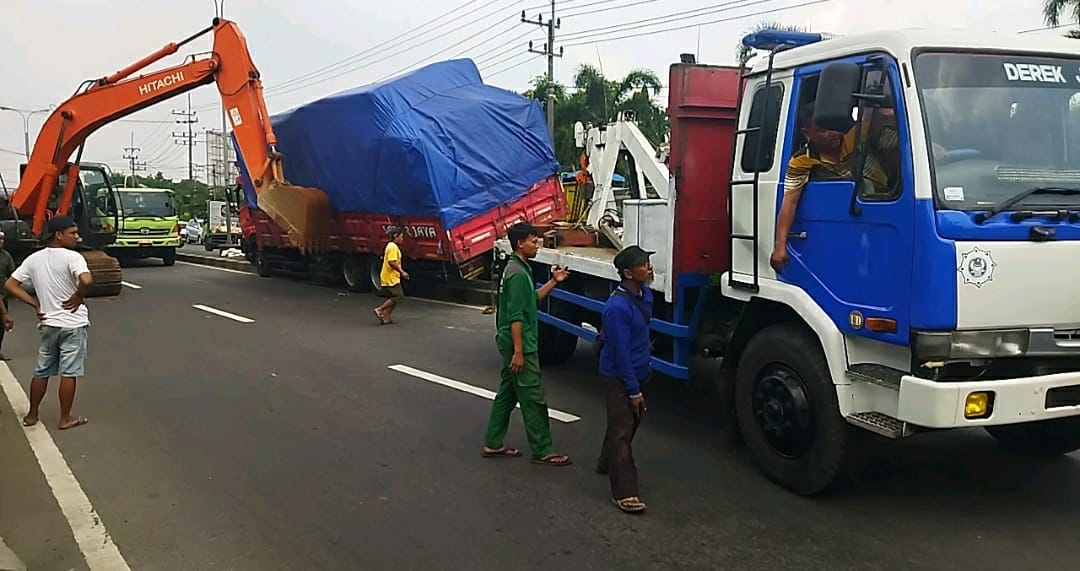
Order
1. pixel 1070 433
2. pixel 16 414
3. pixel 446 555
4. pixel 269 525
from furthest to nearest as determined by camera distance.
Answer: pixel 16 414, pixel 1070 433, pixel 269 525, pixel 446 555

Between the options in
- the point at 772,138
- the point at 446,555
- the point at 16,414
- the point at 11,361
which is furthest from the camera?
the point at 11,361

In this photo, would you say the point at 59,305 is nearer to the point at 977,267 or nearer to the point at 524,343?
the point at 524,343

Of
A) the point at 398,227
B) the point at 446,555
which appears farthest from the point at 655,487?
the point at 398,227

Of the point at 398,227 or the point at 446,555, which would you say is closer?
the point at 446,555

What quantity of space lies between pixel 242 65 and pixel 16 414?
8.94m

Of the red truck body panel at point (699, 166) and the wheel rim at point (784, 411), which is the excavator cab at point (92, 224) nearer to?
the red truck body panel at point (699, 166)

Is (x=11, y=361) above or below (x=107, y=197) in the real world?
below

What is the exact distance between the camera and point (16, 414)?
7.12 meters

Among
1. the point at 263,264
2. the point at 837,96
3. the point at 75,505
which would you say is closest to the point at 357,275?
the point at 263,264

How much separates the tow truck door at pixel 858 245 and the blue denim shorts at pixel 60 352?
5307 millimetres

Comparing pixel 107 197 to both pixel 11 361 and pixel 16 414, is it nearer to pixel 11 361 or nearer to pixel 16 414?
pixel 11 361

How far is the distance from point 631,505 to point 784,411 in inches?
41.1

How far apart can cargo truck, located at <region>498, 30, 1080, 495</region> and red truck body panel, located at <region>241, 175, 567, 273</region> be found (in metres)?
8.44

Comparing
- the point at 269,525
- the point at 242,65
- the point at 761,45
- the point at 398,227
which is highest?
the point at 242,65
